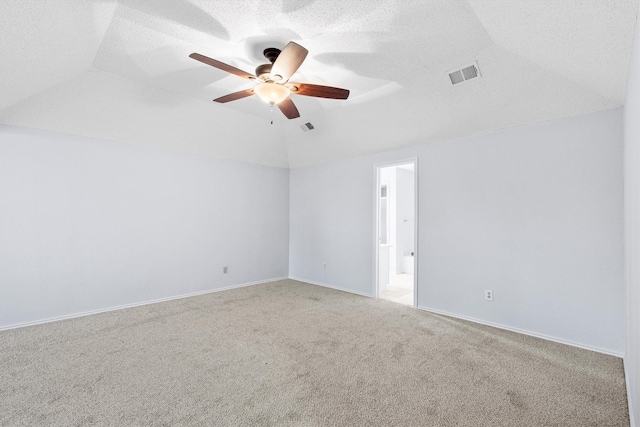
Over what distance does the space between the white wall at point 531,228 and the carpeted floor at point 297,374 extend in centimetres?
34

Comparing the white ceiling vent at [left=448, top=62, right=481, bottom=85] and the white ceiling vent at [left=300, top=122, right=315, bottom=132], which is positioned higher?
the white ceiling vent at [left=300, top=122, right=315, bottom=132]

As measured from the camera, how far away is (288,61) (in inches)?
87.5

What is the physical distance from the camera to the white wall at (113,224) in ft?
11.2

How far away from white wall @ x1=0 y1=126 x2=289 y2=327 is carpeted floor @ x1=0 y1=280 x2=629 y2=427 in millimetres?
498

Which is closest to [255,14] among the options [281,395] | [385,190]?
[281,395]

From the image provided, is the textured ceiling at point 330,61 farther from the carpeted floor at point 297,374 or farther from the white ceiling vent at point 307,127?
the carpeted floor at point 297,374

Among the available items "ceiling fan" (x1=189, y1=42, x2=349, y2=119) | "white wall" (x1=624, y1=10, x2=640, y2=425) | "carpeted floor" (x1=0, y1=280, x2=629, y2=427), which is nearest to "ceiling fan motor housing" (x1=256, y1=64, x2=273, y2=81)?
"ceiling fan" (x1=189, y1=42, x2=349, y2=119)

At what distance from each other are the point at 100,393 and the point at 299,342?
1.63 m

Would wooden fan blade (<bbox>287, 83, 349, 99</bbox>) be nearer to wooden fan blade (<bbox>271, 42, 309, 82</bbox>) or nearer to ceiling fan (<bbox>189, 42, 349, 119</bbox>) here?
ceiling fan (<bbox>189, 42, 349, 119</bbox>)

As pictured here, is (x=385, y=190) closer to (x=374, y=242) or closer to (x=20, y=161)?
(x=374, y=242)

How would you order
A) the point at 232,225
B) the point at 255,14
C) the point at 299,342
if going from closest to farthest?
1. the point at 255,14
2. the point at 299,342
3. the point at 232,225

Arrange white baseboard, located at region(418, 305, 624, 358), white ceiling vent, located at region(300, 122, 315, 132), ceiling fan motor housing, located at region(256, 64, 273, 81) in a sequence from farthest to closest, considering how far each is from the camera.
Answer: white ceiling vent, located at region(300, 122, 315, 132), white baseboard, located at region(418, 305, 624, 358), ceiling fan motor housing, located at region(256, 64, 273, 81)

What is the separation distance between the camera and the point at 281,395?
83.0 inches

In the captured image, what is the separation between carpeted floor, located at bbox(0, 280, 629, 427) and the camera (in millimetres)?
1890
